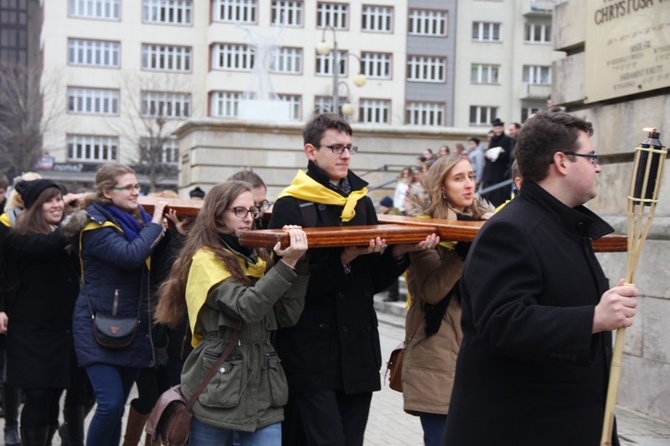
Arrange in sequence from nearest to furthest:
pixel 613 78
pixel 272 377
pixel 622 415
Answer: pixel 272 377 < pixel 622 415 < pixel 613 78

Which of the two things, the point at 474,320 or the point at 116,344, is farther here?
the point at 116,344

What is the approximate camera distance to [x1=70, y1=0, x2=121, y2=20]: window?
6359 cm

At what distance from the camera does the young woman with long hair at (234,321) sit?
4.74m

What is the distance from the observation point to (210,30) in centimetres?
6431

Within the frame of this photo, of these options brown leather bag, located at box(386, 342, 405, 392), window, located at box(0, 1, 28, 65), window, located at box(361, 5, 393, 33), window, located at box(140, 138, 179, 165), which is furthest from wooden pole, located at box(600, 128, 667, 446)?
window, located at box(0, 1, 28, 65)

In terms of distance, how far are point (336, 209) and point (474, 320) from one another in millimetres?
1880

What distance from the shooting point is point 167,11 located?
65062mm

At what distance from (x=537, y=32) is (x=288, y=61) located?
1771 centimetres

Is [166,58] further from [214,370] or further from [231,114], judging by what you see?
[214,370]

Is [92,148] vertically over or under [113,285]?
over

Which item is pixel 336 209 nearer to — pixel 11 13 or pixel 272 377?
pixel 272 377

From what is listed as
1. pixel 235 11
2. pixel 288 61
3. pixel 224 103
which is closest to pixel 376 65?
pixel 288 61

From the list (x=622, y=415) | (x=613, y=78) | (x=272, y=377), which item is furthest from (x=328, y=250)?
(x=613, y=78)

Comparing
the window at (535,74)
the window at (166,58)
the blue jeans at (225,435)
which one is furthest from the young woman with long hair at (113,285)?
the window at (535,74)
